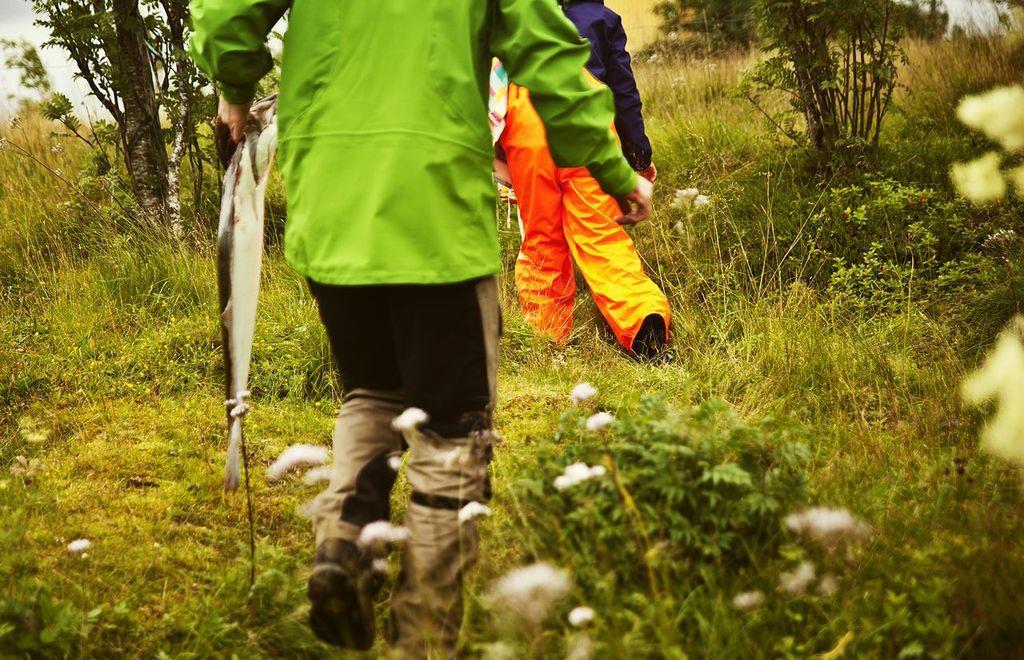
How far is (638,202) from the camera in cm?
244

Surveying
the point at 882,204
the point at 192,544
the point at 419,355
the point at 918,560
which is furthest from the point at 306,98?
the point at 882,204

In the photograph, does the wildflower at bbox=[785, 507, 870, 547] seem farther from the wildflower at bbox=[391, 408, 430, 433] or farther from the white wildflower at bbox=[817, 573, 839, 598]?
the wildflower at bbox=[391, 408, 430, 433]

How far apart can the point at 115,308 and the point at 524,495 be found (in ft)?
12.1

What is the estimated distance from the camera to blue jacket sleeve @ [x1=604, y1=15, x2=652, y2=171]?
4578 millimetres

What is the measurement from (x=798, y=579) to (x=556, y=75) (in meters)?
1.37

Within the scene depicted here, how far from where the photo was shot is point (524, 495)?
90.2 inches

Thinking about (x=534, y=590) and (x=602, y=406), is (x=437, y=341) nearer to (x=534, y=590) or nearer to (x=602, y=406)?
(x=534, y=590)

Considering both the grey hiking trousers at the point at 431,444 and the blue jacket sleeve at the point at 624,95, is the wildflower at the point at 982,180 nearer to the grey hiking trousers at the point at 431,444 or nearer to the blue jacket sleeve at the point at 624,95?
the grey hiking trousers at the point at 431,444

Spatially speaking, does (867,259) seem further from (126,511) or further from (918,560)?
(126,511)

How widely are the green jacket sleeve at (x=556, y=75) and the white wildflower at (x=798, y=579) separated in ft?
3.79

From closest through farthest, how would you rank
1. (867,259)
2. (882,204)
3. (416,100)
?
(416,100) → (867,259) → (882,204)

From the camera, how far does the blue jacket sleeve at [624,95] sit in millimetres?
4578

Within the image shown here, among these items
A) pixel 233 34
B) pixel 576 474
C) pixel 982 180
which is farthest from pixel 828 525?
pixel 233 34

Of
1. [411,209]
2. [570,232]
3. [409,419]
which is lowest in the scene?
[570,232]
